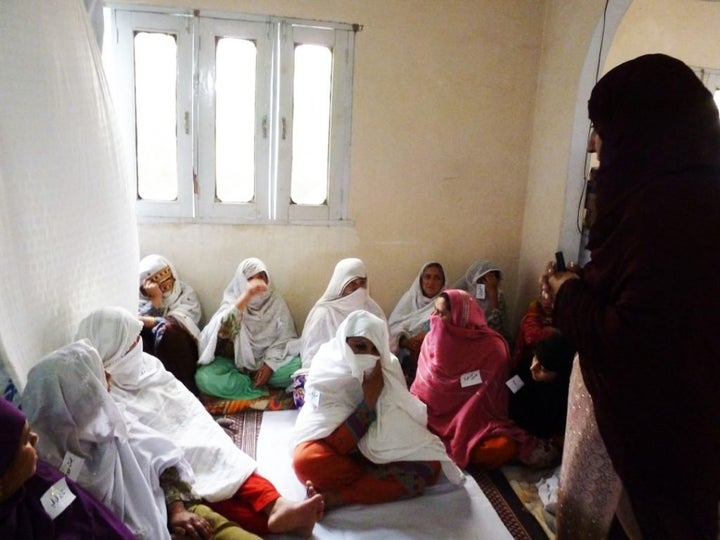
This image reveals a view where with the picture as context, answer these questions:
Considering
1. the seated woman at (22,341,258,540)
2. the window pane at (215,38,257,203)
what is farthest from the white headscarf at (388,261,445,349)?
the seated woman at (22,341,258,540)

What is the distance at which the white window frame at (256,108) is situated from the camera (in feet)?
8.82

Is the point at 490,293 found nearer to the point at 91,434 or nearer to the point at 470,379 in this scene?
Result: the point at 470,379

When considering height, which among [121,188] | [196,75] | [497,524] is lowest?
[497,524]

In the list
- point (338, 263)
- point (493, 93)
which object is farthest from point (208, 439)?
point (493, 93)

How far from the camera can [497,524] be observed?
179cm

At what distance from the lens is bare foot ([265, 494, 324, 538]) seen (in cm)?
161

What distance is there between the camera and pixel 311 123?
9.67ft

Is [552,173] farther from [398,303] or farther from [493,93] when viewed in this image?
[398,303]

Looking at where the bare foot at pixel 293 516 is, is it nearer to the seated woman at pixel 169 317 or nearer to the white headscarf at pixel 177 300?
the seated woman at pixel 169 317

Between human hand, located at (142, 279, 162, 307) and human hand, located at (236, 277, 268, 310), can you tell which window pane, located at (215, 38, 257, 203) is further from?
human hand, located at (142, 279, 162, 307)

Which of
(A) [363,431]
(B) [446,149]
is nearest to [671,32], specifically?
(B) [446,149]

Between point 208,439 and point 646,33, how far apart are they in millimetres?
2870

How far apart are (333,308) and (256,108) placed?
1225 mm

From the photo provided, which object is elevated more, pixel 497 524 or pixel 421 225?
pixel 421 225
